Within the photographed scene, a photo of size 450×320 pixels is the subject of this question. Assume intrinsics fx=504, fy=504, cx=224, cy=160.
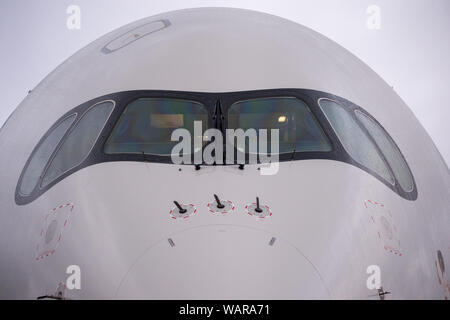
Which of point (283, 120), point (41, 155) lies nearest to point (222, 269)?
point (283, 120)

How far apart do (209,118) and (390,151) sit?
1895mm

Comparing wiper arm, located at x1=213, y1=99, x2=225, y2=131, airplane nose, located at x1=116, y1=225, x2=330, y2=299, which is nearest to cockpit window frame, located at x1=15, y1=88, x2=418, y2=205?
wiper arm, located at x1=213, y1=99, x2=225, y2=131

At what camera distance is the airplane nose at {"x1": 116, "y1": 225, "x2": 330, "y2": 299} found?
329 centimetres

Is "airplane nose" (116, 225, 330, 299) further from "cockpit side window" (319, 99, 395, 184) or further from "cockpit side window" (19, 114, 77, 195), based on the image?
"cockpit side window" (19, 114, 77, 195)

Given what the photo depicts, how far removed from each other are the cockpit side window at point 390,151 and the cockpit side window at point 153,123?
1665mm

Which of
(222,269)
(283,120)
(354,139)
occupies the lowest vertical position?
(222,269)

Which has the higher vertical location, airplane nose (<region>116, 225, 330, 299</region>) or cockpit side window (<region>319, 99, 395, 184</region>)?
cockpit side window (<region>319, 99, 395, 184</region>)

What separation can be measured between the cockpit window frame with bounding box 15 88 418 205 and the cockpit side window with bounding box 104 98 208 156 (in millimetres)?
50

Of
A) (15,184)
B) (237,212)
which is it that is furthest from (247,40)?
(15,184)

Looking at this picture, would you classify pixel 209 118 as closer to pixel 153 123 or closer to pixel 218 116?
pixel 218 116

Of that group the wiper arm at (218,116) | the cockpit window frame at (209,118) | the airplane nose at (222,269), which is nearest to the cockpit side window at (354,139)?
the cockpit window frame at (209,118)

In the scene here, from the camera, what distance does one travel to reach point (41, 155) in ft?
16.4
